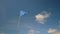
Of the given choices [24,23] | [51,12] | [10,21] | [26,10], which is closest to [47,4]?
[51,12]

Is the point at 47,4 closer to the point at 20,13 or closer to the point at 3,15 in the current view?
the point at 20,13

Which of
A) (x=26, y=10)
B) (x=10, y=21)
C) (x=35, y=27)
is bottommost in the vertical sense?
(x=35, y=27)

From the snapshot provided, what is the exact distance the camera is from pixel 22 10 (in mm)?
1398

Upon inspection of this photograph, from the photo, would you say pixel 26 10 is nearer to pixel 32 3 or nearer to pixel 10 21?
pixel 32 3

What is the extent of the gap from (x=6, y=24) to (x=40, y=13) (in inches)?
20.5

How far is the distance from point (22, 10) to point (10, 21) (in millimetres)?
237

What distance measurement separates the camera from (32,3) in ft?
4.66

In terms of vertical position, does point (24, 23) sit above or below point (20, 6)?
below

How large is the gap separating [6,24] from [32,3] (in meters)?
0.49

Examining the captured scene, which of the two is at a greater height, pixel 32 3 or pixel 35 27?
pixel 32 3

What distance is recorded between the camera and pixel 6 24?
54.7 inches

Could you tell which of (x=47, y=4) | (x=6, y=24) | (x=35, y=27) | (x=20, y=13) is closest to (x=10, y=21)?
(x=6, y=24)

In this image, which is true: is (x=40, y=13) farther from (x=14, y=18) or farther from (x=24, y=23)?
(x=14, y=18)

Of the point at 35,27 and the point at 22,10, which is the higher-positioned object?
the point at 22,10
